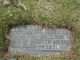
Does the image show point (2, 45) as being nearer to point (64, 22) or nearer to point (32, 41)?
point (32, 41)

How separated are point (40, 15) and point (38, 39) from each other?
34 cm

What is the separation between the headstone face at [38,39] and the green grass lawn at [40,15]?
3.9 inches

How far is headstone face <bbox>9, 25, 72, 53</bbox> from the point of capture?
542 cm

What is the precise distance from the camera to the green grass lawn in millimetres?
5418

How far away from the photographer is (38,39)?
5.43m

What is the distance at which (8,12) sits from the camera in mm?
5465

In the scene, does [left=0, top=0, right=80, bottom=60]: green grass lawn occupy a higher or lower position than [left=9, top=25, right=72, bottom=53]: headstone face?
higher

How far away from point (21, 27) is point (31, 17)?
0.66 ft

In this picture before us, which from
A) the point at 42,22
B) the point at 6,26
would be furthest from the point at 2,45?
the point at 42,22

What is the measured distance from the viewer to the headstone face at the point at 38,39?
542cm

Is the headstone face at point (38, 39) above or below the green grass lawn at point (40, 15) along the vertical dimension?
below

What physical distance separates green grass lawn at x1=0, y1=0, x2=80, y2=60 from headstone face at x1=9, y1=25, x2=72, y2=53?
99mm

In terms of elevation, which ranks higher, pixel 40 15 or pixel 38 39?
pixel 40 15

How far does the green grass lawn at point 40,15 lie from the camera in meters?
5.42
